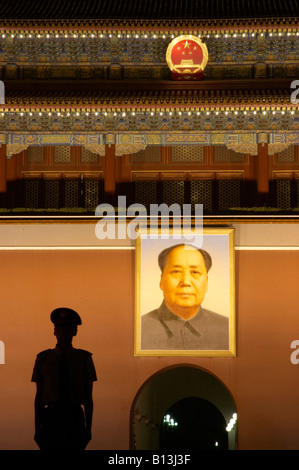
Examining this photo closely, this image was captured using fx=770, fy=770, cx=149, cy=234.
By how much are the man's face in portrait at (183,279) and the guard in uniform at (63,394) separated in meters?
8.14

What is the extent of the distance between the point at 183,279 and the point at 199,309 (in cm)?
60

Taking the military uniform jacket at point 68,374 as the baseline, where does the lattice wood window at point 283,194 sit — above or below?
above

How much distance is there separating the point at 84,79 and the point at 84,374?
11.6 metres

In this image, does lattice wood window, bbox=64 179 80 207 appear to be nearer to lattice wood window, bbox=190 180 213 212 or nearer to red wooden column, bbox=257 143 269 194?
lattice wood window, bbox=190 180 213 212

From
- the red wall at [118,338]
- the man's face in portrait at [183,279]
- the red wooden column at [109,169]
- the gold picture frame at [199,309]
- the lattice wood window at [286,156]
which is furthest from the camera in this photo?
the lattice wood window at [286,156]

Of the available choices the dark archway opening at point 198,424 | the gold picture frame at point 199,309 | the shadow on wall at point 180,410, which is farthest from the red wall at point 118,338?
the dark archway opening at point 198,424

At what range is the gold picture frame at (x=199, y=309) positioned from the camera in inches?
523

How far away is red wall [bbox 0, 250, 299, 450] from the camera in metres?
13.0

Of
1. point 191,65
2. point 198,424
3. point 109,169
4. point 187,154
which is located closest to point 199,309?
point 109,169

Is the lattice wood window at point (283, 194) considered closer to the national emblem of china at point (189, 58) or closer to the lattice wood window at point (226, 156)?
the lattice wood window at point (226, 156)

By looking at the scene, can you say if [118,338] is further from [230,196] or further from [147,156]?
[147,156]

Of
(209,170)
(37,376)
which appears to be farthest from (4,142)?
(37,376)

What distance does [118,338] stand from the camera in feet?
44.0

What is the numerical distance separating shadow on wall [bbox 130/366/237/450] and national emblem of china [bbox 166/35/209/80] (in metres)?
5.93
